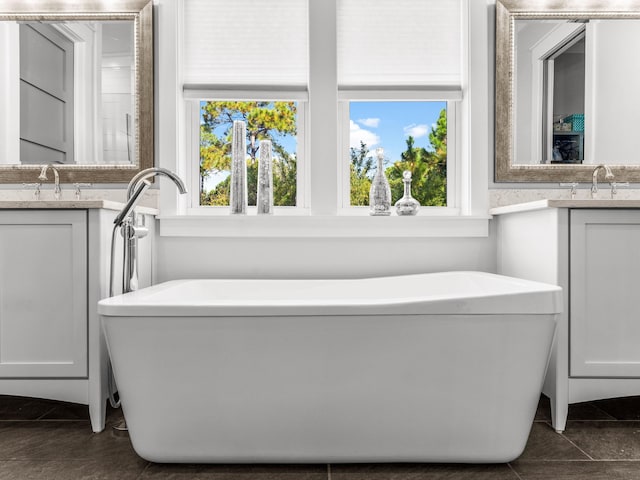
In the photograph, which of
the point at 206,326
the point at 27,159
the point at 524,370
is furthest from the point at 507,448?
the point at 27,159

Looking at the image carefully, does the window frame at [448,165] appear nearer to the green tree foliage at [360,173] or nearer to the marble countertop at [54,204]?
the green tree foliage at [360,173]

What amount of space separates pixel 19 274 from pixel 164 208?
760mm

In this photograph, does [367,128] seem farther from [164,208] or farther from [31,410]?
[31,410]

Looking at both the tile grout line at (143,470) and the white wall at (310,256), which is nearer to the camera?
the tile grout line at (143,470)

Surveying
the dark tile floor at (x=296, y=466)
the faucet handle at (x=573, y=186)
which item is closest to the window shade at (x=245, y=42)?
the faucet handle at (x=573, y=186)

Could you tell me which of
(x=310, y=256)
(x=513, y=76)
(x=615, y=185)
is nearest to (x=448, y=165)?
(x=513, y=76)

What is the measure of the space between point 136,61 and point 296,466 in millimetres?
2013

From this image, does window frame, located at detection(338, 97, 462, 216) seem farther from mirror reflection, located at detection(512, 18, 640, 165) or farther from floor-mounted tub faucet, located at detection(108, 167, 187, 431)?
floor-mounted tub faucet, located at detection(108, 167, 187, 431)

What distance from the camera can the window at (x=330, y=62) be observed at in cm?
240

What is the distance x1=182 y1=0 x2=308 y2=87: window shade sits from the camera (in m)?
2.43

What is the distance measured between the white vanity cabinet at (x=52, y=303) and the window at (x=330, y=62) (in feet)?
2.21

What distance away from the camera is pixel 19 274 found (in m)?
1.75

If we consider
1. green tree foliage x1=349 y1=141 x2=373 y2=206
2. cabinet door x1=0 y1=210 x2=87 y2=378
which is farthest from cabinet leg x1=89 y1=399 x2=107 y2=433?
green tree foliage x1=349 y1=141 x2=373 y2=206

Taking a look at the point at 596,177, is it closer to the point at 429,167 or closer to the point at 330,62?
the point at 429,167
